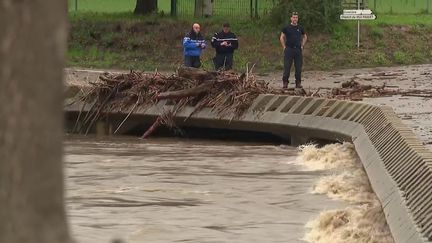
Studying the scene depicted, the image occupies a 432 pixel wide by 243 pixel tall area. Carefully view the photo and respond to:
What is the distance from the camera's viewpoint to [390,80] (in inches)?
1164

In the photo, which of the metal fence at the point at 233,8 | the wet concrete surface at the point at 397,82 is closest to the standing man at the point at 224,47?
the wet concrete surface at the point at 397,82

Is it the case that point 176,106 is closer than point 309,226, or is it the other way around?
point 309,226

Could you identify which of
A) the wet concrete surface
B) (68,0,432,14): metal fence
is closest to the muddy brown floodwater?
the wet concrete surface

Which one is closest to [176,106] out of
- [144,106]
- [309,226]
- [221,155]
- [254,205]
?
[144,106]

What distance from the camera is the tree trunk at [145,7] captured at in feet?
133

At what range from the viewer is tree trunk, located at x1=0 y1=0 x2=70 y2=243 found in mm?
3762

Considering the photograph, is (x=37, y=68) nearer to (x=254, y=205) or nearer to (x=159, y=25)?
(x=254, y=205)

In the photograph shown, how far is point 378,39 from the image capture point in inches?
1427

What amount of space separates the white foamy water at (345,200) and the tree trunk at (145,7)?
68.6ft

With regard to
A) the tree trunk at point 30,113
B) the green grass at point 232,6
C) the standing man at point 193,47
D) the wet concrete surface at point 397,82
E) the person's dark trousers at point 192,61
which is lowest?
the wet concrete surface at point 397,82

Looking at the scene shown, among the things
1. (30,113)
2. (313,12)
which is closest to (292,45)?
(313,12)

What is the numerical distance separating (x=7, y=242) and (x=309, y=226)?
9.60 meters

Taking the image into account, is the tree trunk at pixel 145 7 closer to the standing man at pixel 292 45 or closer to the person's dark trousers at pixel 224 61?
the person's dark trousers at pixel 224 61

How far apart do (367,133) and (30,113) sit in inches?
583
